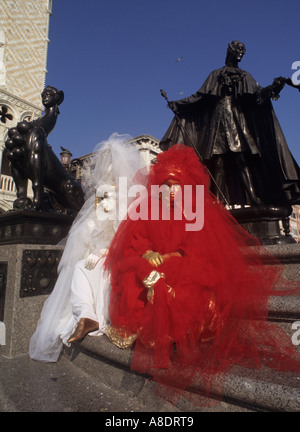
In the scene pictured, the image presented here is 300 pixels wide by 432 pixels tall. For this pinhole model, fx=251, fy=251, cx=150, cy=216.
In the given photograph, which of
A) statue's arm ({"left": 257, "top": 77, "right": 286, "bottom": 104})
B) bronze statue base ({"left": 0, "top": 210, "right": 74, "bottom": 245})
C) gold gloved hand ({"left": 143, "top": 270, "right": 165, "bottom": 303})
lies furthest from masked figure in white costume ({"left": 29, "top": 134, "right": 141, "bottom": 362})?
statue's arm ({"left": 257, "top": 77, "right": 286, "bottom": 104})

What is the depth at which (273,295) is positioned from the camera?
2.12m

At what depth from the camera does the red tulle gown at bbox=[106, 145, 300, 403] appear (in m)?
1.64

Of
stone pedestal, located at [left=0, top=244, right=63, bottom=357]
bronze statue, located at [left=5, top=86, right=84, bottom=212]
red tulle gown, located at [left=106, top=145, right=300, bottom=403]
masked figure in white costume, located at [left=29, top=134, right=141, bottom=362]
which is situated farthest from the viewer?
bronze statue, located at [left=5, top=86, right=84, bottom=212]

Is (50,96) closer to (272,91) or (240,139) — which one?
(240,139)

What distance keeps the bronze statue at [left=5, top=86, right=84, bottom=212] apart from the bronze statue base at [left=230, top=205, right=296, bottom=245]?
2599 millimetres

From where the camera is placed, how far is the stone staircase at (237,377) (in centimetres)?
128

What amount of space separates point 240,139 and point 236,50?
1.75 meters

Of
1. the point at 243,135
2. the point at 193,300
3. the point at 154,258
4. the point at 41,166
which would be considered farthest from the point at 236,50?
the point at 193,300

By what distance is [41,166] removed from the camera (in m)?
3.66

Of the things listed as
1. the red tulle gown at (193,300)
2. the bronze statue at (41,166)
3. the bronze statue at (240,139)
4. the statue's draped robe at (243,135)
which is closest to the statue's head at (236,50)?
the bronze statue at (240,139)

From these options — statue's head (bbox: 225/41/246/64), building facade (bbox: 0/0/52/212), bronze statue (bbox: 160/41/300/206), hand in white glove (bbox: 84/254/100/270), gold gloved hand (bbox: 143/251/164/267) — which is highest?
building facade (bbox: 0/0/52/212)

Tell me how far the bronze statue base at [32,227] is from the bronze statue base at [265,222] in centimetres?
248

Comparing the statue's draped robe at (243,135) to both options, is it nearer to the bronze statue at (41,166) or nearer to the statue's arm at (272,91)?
the statue's arm at (272,91)

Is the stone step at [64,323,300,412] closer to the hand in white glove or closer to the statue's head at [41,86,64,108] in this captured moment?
the hand in white glove
